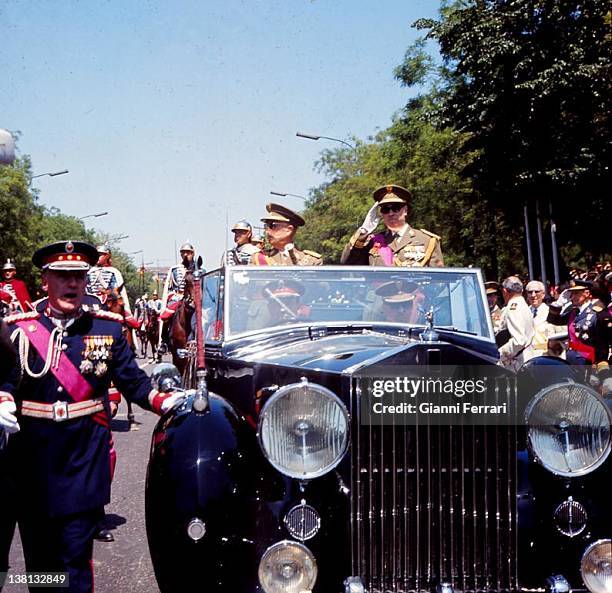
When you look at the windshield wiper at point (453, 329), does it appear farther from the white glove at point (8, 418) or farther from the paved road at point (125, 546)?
the white glove at point (8, 418)

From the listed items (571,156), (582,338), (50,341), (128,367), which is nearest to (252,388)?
(128,367)

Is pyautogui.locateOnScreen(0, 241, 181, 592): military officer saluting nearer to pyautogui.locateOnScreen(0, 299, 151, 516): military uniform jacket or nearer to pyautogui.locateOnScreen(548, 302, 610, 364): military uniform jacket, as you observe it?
pyautogui.locateOnScreen(0, 299, 151, 516): military uniform jacket

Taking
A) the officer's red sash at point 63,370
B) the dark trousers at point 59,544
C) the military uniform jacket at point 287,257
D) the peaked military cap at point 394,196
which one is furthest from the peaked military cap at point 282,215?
the dark trousers at point 59,544

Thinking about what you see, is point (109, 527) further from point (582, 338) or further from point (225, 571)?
point (582, 338)

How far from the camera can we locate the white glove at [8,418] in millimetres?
3168

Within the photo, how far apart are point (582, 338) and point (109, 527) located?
6.07 m

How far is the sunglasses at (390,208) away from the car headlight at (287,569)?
356cm

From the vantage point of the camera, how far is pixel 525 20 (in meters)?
23.7

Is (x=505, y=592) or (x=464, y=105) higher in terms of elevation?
(x=464, y=105)

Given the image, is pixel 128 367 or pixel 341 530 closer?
pixel 341 530

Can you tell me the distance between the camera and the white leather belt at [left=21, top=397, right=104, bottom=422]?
3555 millimetres

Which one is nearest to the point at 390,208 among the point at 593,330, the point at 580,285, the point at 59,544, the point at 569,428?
the point at 569,428

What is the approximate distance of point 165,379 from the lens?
→ 12.5 feet

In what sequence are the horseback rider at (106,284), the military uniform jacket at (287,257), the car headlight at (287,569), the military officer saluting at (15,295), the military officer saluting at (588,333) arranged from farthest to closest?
1. the military officer saluting at (15,295)
2. the military officer saluting at (588,333)
3. the horseback rider at (106,284)
4. the military uniform jacket at (287,257)
5. the car headlight at (287,569)
